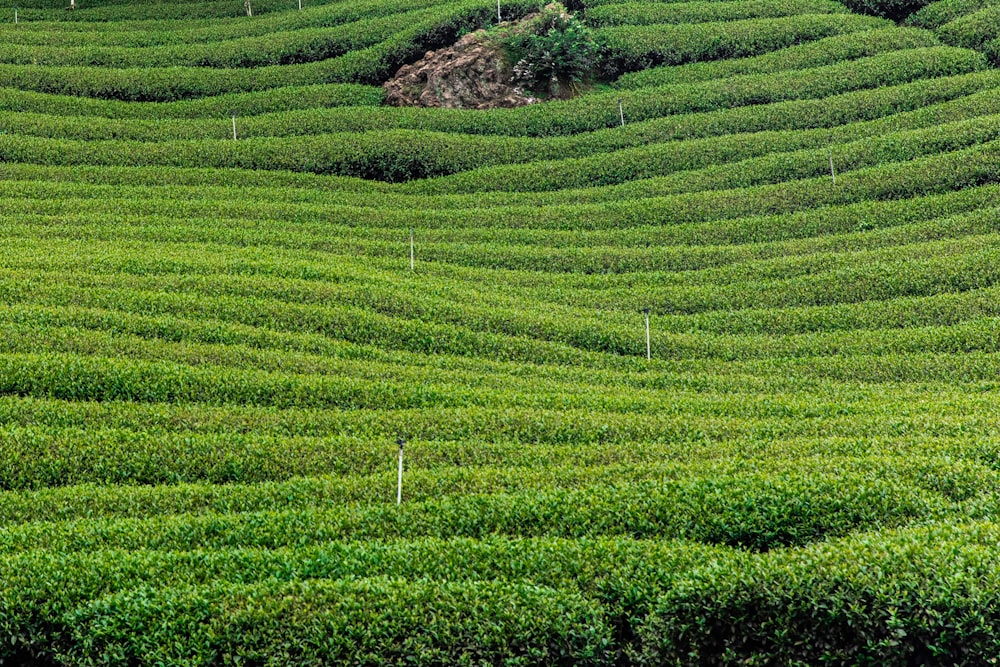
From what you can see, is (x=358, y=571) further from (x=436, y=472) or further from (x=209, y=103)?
(x=209, y=103)

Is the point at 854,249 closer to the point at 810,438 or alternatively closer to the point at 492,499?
the point at 810,438

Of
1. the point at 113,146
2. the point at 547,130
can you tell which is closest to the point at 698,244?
the point at 547,130

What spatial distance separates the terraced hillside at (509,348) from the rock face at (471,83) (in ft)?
5.36

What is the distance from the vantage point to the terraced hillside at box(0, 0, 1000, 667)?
45.6 ft

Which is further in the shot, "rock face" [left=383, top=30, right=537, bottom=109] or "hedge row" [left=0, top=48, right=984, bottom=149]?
"rock face" [left=383, top=30, right=537, bottom=109]

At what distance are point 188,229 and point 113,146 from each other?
1025 cm

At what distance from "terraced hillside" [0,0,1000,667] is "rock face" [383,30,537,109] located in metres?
1.63

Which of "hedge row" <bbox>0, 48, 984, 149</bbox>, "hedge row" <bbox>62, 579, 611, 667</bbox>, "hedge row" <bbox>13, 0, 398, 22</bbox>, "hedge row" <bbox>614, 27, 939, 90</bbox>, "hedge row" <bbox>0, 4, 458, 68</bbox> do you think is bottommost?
"hedge row" <bbox>62, 579, 611, 667</bbox>

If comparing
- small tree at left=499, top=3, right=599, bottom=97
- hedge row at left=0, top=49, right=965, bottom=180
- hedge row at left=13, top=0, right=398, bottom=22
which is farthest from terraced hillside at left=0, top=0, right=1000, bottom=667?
hedge row at left=13, top=0, right=398, bottom=22

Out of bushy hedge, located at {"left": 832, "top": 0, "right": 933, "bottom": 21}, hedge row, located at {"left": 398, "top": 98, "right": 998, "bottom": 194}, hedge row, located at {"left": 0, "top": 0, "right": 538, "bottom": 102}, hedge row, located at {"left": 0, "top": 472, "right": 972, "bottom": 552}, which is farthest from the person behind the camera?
bushy hedge, located at {"left": 832, "top": 0, "right": 933, "bottom": 21}

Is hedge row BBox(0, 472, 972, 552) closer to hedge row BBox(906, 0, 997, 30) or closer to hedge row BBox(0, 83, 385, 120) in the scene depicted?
hedge row BBox(0, 83, 385, 120)

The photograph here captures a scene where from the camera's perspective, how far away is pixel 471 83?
4494cm

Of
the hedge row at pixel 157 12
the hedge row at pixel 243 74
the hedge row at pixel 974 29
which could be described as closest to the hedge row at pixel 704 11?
the hedge row at pixel 243 74

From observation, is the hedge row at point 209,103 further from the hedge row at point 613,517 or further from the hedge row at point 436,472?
the hedge row at point 613,517
